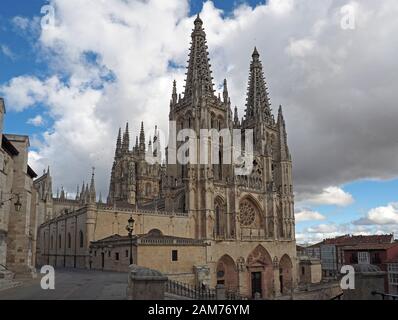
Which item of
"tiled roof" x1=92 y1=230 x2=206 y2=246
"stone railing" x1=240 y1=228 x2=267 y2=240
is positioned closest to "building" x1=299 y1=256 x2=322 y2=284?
"stone railing" x1=240 y1=228 x2=267 y2=240

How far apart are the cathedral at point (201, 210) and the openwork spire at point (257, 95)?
8.2 inches

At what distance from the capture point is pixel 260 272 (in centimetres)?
4822

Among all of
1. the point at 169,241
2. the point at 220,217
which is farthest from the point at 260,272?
the point at 169,241

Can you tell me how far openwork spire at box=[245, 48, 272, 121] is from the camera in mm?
60500

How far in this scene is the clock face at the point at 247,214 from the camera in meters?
49.8

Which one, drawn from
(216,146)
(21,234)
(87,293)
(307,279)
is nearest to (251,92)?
(216,146)

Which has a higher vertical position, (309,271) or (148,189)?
(148,189)

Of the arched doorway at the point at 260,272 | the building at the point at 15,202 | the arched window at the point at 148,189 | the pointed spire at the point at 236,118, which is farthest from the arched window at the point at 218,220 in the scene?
the building at the point at 15,202

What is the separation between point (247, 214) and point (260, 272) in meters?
7.74

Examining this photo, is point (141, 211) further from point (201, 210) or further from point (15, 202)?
point (15, 202)

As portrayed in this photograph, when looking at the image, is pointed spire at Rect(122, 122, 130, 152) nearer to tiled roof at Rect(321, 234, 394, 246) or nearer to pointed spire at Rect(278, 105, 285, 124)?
pointed spire at Rect(278, 105, 285, 124)

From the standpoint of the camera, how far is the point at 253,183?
52.0m

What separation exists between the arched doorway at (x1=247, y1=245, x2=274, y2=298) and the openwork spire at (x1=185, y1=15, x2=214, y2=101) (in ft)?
72.2
